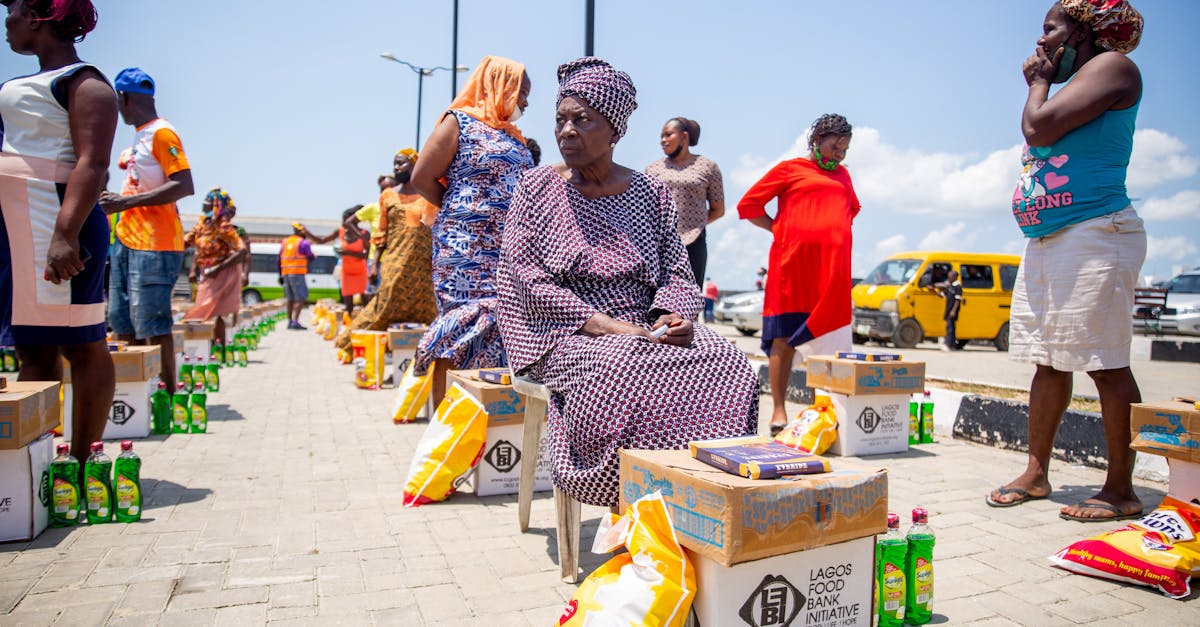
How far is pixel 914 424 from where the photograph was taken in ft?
17.9

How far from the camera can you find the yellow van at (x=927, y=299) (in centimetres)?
1562

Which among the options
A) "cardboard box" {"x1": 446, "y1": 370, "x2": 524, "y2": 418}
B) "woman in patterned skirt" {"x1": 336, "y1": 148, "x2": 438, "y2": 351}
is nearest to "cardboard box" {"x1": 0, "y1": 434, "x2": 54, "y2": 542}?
"cardboard box" {"x1": 446, "y1": 370, "x2": 524, "y2": 418}

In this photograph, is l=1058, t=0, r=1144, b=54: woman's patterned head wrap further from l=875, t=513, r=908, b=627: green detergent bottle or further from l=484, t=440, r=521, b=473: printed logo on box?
l=484, t=440, r=521, b=473: printed logo on box

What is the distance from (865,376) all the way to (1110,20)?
7.54ft

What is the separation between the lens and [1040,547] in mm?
3252

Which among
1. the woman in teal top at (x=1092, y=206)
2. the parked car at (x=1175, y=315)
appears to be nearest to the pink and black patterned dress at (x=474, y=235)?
the woman in teal top at (x=1092, y=206)

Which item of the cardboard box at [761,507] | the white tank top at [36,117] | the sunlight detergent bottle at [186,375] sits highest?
the white tank top at [36,117]

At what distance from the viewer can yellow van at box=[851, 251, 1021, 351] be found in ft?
51.3

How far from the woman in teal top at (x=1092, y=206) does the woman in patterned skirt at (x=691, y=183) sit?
9.65 ft

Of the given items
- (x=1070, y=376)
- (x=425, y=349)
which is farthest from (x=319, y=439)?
(x=1070, y=376)

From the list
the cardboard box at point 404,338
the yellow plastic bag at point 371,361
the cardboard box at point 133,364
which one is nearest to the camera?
the cardboard box at point 133,364

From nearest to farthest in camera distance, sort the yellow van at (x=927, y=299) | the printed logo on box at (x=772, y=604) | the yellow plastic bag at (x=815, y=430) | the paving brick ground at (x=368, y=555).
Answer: the printed logo on box at (x=772, y=604)
the paving brick ground at (x=368, y=555)
the yellow plastic bag at (x=815, y=430)
the yellow van at (x=927, y=299)

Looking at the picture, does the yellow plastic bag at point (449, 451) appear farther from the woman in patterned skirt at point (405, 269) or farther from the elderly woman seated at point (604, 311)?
the woman in patterned skirt at point (405, 269)

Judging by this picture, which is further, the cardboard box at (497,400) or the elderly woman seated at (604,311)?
the cardboard box at (497,400)
